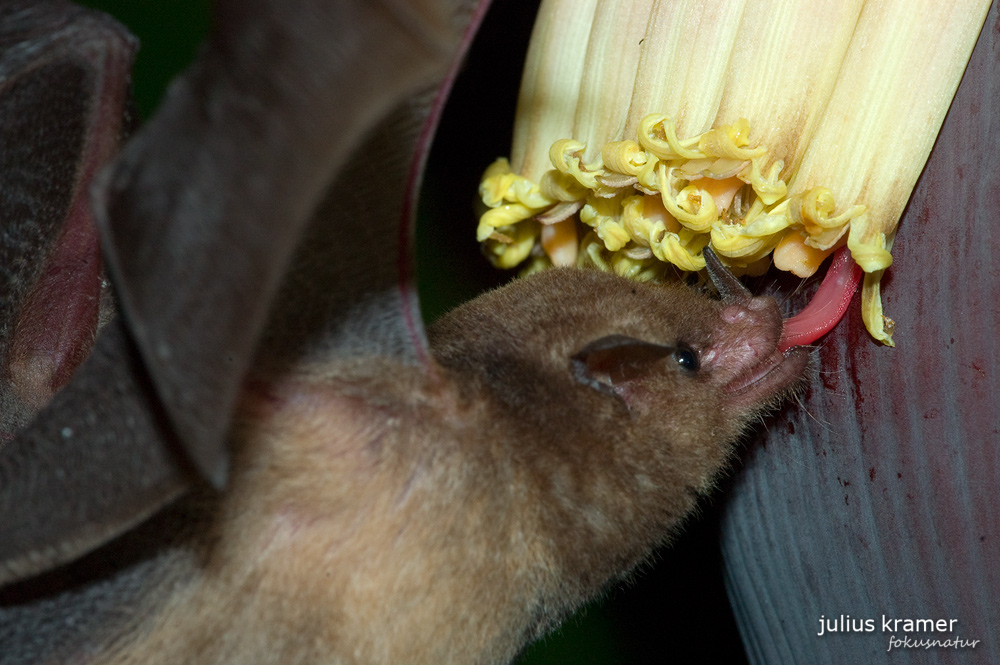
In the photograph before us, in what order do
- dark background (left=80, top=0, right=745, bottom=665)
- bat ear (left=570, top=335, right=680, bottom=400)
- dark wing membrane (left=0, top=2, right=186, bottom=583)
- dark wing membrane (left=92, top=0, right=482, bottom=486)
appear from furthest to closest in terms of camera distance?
dark background (left=80, top=0, right=745, bottom=665), bat ear (left=570, top=335, right=680, bottom=400), dark wing membrane (left=0, top=2, right=186, bottom=583), dark wing membrane (left=92, top=0, right=482, bottom=486)

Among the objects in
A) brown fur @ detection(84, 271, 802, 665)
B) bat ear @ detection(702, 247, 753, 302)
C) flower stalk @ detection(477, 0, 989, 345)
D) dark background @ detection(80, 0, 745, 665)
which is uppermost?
flower stalk @ detection(477, 0, 989, 345)

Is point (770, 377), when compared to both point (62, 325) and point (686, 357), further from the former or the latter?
point (62, 325)

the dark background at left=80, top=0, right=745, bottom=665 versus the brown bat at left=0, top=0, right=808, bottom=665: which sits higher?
the brown bat at left=0, top=0, right=808, bottom=665

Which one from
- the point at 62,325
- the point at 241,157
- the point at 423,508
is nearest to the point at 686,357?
the point at 423,508

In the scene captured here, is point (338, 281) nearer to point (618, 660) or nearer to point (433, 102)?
point (433, 102)

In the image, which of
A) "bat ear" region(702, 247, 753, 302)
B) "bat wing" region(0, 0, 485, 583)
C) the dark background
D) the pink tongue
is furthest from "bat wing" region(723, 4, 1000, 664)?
the dark background

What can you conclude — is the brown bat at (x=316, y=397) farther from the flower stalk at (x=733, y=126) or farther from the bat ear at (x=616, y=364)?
the flower stalk at (x=733, y=126)

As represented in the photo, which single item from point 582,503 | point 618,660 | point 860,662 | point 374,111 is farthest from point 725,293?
point 618,660

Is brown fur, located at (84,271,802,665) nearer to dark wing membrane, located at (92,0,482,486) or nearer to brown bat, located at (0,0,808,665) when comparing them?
brown bat, located at (0,0,808,665)

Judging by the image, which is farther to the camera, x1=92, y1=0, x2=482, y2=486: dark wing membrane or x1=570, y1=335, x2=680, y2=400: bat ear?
x1=570, y1=335, x2=680, y2=400: bat ear
